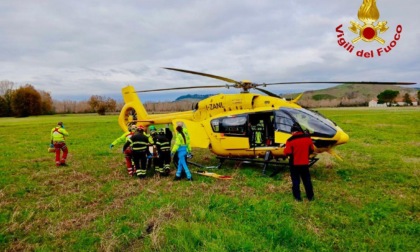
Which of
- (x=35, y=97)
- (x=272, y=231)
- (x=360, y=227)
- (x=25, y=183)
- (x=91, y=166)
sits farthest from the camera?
(x=35, y=97)

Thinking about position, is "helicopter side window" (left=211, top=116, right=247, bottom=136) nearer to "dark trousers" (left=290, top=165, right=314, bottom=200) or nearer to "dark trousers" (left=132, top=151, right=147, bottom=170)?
"dark trousers" (left=132, top=151, right=147, bottom=170)

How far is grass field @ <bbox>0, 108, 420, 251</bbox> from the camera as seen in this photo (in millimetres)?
5660

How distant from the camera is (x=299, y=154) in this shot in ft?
26.3

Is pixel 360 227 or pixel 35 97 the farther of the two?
pixel 35 97

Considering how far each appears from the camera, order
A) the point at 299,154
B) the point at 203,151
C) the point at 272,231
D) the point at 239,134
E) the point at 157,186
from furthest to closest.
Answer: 1. the point at 203,151
2. the point at 239,134
3. the point at 157,186
4. the point at 299,154
5. the point at 272,231

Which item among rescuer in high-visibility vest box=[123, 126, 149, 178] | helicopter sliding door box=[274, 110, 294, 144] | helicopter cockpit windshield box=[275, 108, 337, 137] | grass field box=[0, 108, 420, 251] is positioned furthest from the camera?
rescuer in high-visibility vest box=[123, 126, 149, 178]

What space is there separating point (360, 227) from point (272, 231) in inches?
78.7

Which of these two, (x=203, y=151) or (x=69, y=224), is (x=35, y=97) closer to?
(x=203, y=151)

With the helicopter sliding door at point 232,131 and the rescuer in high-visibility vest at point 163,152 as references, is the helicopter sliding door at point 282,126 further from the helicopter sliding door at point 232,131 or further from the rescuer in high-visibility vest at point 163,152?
the rescuer in high-visibility vest at point 163,152

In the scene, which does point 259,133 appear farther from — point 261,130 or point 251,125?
point 251,125

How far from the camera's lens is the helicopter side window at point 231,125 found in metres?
11.4

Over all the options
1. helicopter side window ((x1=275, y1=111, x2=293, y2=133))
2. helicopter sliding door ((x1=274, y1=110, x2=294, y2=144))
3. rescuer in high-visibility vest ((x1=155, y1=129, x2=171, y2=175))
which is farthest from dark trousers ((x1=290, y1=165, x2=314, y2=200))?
rescuer in high-visibility vest ((x1=155, y1=129, x2=171, y2=175))

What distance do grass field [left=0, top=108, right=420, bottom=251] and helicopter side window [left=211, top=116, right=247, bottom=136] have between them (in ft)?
5.03

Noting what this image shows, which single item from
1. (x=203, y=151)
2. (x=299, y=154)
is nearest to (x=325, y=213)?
(x=299, y=154)
